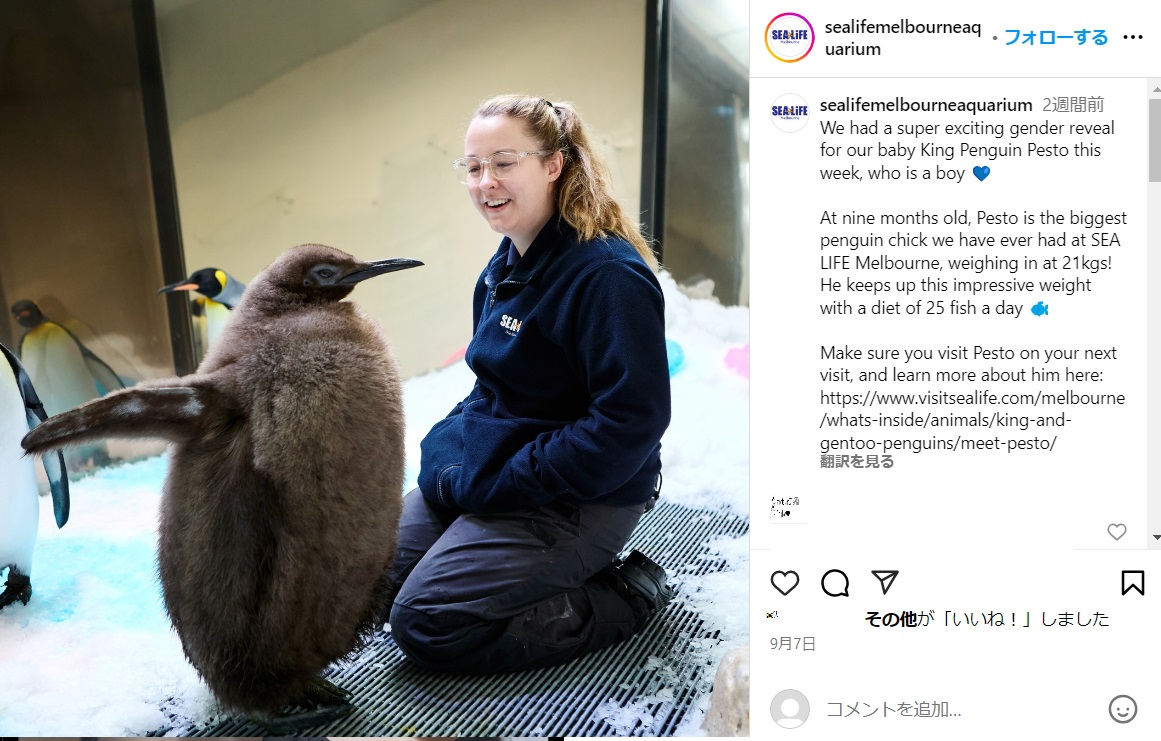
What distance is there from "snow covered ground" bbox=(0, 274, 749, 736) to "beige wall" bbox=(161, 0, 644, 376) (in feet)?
0.59

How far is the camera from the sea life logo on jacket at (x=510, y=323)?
1.07 m

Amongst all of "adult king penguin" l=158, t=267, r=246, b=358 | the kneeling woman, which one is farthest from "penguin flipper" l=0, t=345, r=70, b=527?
the kneeling woman

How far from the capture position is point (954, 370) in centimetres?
87

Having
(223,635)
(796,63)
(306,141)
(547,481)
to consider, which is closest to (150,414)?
(223,635)

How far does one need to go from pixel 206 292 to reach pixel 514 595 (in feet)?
2.18

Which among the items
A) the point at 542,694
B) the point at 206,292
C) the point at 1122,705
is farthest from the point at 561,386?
the point at 1122,705

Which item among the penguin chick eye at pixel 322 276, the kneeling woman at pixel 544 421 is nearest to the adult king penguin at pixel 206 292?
the penguin chick eye at pixel 322 276

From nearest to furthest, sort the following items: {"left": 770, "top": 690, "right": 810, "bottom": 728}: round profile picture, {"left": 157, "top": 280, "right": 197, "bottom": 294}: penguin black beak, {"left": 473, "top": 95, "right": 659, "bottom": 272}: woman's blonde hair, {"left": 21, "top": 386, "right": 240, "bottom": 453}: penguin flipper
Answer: {"left": 21, "top": 386, "right": 240, "bottom": 453}: penguin flipper < {"left": 770, "top": 690, "right": 810, "bottom": 728}: round profile picture < {"left": 473, "top": 95, "right": 659, "bottom": 272}: woman's blonde hair < {"left": 157, "top": 280, "right": 197, "bottom": 294}: penguin black beak

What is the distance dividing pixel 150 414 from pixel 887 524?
759mm

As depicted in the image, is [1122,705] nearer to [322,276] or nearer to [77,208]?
[322,276]

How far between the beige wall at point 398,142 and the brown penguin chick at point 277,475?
0.25 m

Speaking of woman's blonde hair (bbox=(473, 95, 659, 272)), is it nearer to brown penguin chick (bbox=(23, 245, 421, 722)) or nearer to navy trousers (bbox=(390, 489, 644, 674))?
brown penguin chick (bbox=(23, 245, 421, 722))

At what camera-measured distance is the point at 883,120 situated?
87 centimetres

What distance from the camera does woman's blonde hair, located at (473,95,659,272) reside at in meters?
1.04
